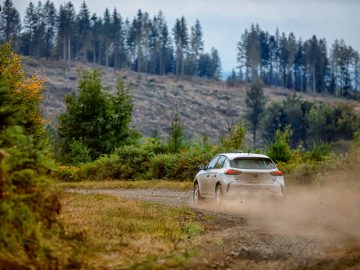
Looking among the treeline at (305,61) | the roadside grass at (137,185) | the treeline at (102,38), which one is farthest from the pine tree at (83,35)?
the roadside grass at (137,185)

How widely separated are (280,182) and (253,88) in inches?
4200

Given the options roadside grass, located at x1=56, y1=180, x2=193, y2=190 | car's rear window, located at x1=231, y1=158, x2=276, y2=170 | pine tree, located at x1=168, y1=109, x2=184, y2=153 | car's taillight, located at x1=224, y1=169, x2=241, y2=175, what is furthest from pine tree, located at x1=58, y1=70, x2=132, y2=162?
car's taillight, located at x1=224, y1=169, x2=241, y2=175

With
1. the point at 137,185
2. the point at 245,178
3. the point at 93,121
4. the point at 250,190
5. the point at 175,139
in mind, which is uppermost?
the point at 93,121

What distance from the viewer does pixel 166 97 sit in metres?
125

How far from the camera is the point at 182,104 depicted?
123125 mm

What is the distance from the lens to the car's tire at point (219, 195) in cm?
1670

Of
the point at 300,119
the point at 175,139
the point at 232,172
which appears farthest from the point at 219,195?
the point at 300,119

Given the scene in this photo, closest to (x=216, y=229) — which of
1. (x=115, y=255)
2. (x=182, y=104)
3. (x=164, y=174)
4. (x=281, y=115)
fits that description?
(x=115, y=255)

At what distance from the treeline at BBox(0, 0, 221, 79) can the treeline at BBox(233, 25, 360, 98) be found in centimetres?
1243

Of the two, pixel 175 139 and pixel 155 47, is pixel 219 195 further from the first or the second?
pixel 155 47

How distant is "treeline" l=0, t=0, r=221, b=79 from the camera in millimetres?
143875

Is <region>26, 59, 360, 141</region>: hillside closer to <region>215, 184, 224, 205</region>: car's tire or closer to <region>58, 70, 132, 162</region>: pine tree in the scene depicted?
<region>58, 70, 132, 162</region>: pine tree

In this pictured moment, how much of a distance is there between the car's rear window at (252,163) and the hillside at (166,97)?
280 feet

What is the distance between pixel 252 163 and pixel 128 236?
7.39 m
